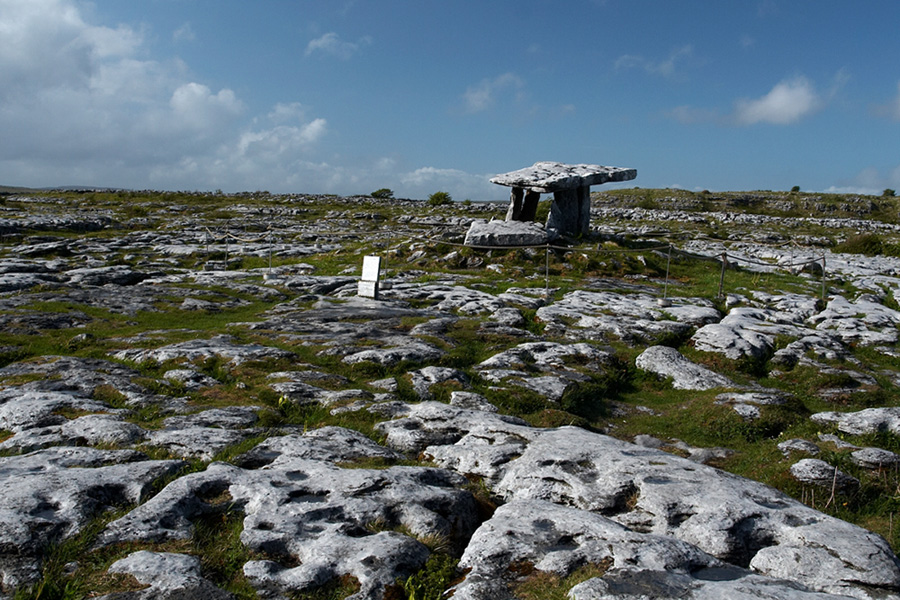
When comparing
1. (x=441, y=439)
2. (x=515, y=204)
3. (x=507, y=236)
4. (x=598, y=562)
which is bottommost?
(x=441, y=439)

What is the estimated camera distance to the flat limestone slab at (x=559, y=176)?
111 feet

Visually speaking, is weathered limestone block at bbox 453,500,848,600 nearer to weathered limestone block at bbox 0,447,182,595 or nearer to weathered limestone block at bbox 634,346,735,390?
weathered limestone block at bbox 0,447,182,595

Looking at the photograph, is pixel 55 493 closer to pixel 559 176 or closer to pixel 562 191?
pixel 559 176

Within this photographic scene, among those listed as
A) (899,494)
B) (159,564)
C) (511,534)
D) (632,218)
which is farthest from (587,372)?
(632,218)

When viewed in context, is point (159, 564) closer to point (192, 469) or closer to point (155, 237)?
point (192, 469)

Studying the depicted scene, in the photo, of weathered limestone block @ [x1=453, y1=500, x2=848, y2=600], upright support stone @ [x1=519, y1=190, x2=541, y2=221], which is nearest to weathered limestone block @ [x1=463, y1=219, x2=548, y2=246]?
upright support stone @ [x1=519, y1=190, x2=541, y2=221]

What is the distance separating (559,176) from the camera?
34.3 metres

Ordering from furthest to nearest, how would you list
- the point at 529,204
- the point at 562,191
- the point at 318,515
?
the point at 529,204
the point at 562,191
the point at 318,515

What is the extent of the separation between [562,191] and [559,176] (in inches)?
67.4

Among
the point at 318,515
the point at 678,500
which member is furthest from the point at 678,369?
the point at 318,515

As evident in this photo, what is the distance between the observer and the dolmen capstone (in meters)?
34.5

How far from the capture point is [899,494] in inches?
371

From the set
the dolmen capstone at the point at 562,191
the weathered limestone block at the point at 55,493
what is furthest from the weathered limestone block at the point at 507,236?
the weathered limestone block at the point at 55,493

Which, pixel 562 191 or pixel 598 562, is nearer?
pixel 598 562
